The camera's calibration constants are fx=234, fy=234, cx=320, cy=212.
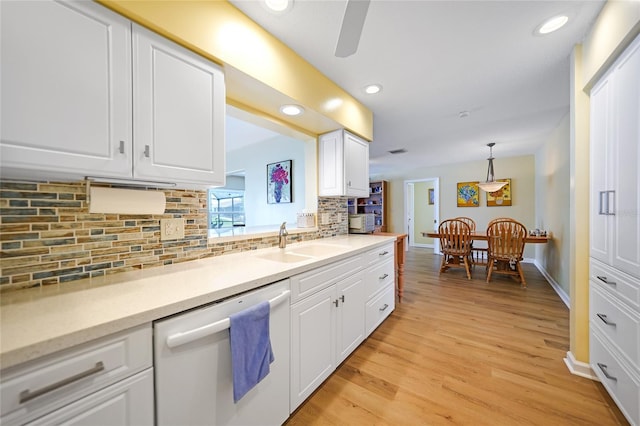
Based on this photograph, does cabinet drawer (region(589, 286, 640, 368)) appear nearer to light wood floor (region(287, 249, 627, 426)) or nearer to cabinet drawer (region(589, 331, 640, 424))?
cabinet drawer (region(589, 331, 640, 424))

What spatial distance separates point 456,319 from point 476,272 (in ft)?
7.88

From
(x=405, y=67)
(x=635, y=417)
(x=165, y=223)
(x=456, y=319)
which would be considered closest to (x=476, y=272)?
(x=456, y=319)

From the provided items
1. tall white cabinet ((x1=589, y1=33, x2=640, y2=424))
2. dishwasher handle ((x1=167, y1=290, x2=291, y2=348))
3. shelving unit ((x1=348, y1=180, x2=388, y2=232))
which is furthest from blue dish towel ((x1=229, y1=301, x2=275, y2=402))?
shelving unit ((x1=348, y1=180, x2=388, y2=232))

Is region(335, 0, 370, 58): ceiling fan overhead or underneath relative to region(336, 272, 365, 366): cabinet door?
overhead

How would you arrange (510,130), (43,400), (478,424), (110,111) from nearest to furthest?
(43,400) < (110,111) < (478,424) < (510,130)

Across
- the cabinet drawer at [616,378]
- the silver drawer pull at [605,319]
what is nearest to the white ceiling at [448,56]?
the silver drawer pull at [605,319]

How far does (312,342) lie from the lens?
1.43 metres

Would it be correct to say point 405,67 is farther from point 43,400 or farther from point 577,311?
point 43,400

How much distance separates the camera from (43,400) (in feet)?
1.95

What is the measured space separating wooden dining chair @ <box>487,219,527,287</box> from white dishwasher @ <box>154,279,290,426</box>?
12.9 ft

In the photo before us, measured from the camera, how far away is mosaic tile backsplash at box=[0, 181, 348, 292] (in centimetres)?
92

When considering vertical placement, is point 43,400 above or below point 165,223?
below

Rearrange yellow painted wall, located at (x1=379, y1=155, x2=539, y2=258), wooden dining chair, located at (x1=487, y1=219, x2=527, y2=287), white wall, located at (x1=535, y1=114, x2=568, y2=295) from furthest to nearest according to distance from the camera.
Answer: yellow painted wall, located at (x1=379, y1=155, x2=539, y2=258) < wooden dining chair, located at (x1=487, y1=219, x2=527, y2=287) < white wall, located at (x1=535, y1=114, x2=568, y2=295)

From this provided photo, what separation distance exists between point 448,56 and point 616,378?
225 cm
